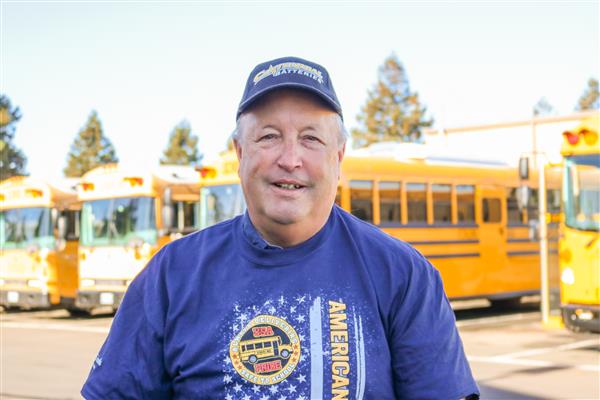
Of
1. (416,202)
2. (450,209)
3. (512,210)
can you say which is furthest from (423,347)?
(512,210)

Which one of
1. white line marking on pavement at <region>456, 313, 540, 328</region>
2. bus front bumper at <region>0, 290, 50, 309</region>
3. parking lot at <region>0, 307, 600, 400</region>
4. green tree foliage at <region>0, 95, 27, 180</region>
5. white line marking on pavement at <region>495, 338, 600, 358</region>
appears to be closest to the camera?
parking lot at <region>0, 307, 600, 400</region>

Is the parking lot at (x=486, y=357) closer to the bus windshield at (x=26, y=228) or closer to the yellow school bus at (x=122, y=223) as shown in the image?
the yellow school bus at (x=122, y=223)

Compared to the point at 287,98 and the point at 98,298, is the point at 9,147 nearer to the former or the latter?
the point at 98,298

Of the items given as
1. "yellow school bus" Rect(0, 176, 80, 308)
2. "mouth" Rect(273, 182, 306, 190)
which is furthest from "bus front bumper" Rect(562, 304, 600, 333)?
"yellow school bus" Rect(0, 176, 80, 308)

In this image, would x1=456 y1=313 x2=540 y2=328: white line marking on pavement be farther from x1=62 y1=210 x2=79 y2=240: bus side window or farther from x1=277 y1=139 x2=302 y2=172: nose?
x1=277 y1=139 x2=302 y2=172: nose

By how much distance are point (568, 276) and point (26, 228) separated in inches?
459

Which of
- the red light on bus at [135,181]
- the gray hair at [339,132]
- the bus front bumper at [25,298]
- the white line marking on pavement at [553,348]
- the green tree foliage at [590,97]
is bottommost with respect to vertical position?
the white line marking on pavement at [553,348]

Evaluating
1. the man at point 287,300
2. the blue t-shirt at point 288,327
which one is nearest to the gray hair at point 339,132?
the man at point 287,300

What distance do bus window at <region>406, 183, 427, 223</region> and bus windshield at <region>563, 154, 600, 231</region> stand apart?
376 cm

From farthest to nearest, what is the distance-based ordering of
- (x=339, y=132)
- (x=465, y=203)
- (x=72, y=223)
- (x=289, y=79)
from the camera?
(x=72, y=223)
(x=465, y=203)
(x=339, y=132)
(x=289, y=79)

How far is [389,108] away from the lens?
6575cm

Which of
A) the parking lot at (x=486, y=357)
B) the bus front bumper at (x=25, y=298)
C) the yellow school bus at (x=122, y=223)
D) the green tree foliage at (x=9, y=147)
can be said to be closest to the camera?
the parking lot at (x=486, y=357)

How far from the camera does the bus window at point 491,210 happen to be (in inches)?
674

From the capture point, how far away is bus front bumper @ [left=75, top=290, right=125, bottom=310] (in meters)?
16.7
